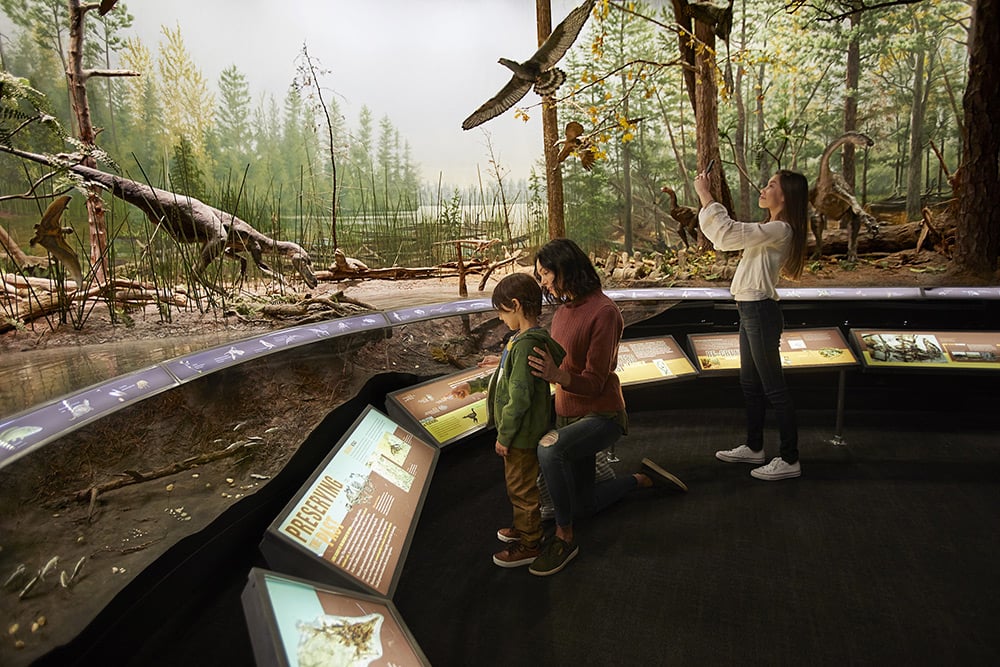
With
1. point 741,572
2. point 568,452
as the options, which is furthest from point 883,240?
point 568,452

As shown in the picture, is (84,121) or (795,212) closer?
(84,121)

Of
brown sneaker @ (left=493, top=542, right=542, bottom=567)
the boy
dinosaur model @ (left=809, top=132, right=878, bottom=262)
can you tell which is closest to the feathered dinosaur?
dinosaur model @ (left=809, top=132, right=878, bottom=262)

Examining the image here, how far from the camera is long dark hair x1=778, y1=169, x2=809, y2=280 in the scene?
9.40ft

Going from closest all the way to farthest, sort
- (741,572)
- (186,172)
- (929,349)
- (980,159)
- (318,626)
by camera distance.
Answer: (318,626), (741,572), (186,172), (929,349), (980,159)

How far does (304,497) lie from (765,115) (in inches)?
199

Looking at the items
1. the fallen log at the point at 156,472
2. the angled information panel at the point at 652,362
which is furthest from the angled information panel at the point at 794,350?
the fallen log at the point at 156,472

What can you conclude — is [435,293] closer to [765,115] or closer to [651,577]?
[651,577]

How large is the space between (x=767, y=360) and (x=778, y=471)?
65cm

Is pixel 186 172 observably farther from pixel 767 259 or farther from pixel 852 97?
pixel 852 97

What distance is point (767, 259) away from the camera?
2912 millimetres

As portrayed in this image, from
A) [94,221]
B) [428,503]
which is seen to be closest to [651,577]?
[428,503]

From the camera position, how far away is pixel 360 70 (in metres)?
3.65

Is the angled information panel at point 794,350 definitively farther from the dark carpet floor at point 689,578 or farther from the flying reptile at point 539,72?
the flying reptile at point 539,72

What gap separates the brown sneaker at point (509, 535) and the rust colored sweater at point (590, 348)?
614mm
